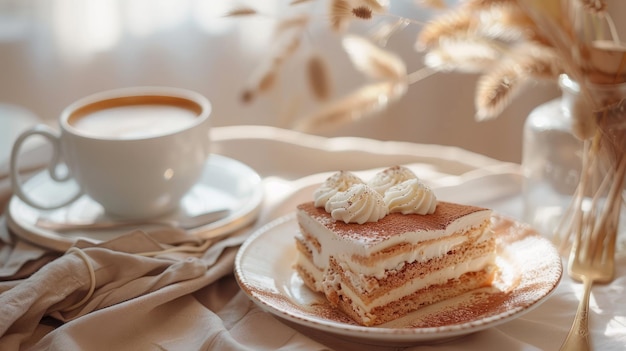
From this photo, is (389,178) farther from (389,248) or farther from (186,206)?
(186,206)

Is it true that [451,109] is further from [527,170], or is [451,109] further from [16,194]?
[16,194]

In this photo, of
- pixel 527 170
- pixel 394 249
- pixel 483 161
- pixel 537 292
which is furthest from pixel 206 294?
pixel 483 161

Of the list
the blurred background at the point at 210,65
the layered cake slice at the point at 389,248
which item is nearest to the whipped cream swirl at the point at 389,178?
the layered cake slice at the point at 389,248

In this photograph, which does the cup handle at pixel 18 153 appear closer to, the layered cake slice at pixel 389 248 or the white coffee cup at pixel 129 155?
the white coffee cup at pixel 129 155

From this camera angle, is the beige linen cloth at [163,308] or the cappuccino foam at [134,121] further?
the cappuccino foam at [134,121]

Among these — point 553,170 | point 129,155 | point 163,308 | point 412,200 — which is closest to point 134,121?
point 129,155

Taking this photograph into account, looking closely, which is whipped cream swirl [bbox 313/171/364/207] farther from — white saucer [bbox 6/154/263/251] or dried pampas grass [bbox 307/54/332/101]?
dried pampas grass [bbox 307/54/332/101]
